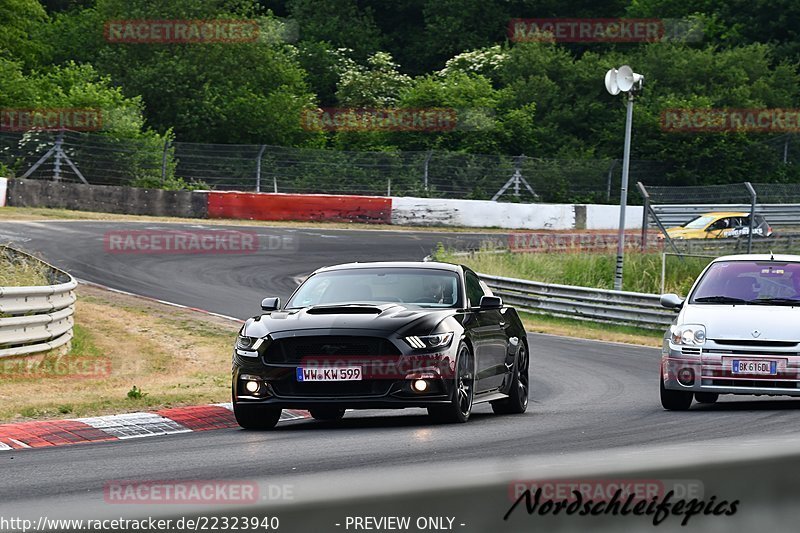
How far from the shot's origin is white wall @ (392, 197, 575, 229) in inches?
1646

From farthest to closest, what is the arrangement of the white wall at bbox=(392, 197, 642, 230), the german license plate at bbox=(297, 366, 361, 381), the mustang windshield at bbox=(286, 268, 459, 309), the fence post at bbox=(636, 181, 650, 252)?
the white wall at bbox=(392, 197, 642, 230) < the fence post at bbox=(636, 181, 650, 252) < the mustang windshield at bbox=(286, 268, 459, 309) < the german license plate at bbox=(297, 366, 361, 381)

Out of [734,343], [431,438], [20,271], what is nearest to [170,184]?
[20,271]

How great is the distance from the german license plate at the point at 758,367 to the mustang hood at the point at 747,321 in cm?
21

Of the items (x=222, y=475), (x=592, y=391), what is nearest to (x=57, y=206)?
(x=592, y=391)

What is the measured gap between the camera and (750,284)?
41.8ft

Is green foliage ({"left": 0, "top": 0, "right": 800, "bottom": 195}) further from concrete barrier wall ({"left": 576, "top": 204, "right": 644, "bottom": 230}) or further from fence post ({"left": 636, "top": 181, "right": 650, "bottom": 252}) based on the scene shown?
fence post ({"left": 636, "top": 181, "right": 650, "bottom": 252})

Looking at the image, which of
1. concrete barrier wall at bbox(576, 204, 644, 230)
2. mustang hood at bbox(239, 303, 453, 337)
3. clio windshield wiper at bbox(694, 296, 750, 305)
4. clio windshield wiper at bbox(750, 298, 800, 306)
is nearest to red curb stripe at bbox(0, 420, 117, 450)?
mustang hood at bbox(239, 303, 453, 337)

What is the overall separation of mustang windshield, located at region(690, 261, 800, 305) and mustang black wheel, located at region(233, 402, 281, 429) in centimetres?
432

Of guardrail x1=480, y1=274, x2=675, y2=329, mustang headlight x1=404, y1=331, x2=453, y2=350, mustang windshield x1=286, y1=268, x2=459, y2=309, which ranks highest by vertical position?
mustang windshield x1=286, y1=268, x2=459, y2=309

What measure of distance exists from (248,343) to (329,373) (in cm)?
80

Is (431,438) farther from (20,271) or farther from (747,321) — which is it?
(20,271)

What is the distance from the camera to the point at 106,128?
42938mm

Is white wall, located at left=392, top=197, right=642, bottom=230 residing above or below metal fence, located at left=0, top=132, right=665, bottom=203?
below

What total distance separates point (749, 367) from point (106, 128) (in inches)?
1344
